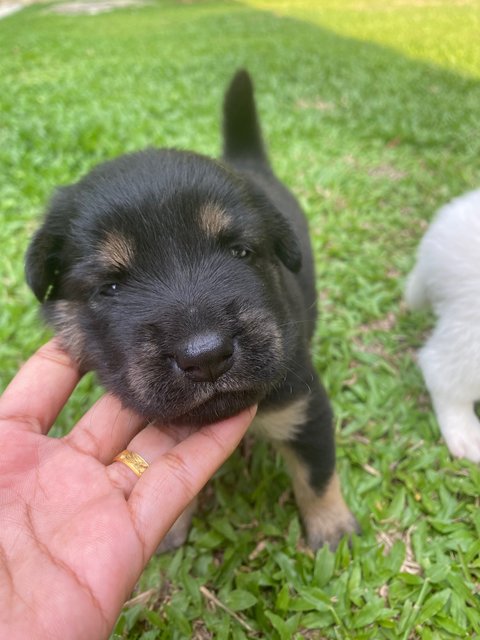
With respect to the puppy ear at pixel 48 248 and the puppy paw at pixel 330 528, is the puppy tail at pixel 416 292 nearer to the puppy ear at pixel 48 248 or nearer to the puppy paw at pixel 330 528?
the puppy paw at pixel 330 528

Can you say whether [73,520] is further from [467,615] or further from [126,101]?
[126,101]

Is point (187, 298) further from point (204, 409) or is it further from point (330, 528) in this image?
point (330, 528)

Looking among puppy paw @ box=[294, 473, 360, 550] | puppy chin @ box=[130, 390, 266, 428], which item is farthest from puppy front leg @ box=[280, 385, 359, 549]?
puppy chin @ box=[130, 390, 266, 428]

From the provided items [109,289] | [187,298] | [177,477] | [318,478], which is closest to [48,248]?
[109,289]

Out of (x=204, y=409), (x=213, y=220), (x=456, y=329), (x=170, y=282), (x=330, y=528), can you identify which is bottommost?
(x=330, y=528)

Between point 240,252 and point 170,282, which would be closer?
point 170,282

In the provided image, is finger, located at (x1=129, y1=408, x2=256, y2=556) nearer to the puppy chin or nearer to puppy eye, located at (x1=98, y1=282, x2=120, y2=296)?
the puppy chin

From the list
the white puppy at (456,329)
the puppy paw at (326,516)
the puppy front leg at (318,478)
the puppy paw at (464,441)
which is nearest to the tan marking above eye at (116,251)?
the puppy front leg at (318,478)

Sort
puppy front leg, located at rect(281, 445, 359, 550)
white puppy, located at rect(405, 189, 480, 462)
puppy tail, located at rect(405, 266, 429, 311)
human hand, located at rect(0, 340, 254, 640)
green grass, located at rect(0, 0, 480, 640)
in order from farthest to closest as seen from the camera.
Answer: puppy tail, located at rect(405, 266, 429, 311), white puppy, located at rect(405, 189, 480, 462), puppy front leg, located at rect(281, 445, 359, 550), green grass, located at rect(0, 0, 480, 640), human hand, located at rect(0, 340, 254, 640)
